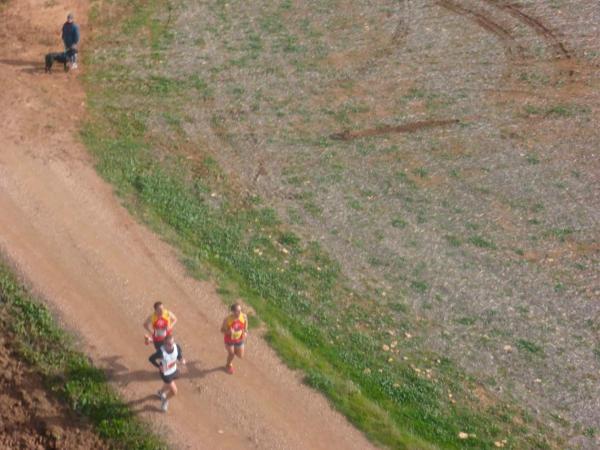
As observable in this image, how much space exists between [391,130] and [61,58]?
10.2m

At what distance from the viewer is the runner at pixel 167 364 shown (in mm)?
15422

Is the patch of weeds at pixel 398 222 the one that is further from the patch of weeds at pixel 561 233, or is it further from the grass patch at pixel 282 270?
the patch of weeds at pixel 561 233

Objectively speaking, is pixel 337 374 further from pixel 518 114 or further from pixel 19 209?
Answer: pixel 518 114

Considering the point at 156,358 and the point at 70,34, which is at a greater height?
the point at 70,34

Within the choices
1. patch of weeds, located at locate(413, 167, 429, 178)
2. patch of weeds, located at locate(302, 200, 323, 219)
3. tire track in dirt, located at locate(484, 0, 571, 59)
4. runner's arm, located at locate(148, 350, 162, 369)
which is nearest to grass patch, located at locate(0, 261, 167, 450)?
A: runner's arm, located at locate(148, 350, 162, 369)

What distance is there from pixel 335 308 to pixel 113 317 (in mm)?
4876

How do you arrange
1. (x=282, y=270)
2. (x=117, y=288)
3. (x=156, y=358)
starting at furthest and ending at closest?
1. (x=282, y=270)
2. (x=117, y=288)
3. (x=156, y=358)

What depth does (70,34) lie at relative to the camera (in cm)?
2483

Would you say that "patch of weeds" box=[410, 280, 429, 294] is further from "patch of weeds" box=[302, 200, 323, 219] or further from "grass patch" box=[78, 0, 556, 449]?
"patch of weeds" box=[302, 200, 323, 219]

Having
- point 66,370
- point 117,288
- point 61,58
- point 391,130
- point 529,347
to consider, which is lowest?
point 529,347

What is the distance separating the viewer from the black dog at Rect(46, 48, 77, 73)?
2488 centimetres

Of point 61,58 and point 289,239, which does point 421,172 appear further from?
point 61,58

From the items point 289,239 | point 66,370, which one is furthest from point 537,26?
point 66,370

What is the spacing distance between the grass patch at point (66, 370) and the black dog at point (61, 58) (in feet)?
28.5
